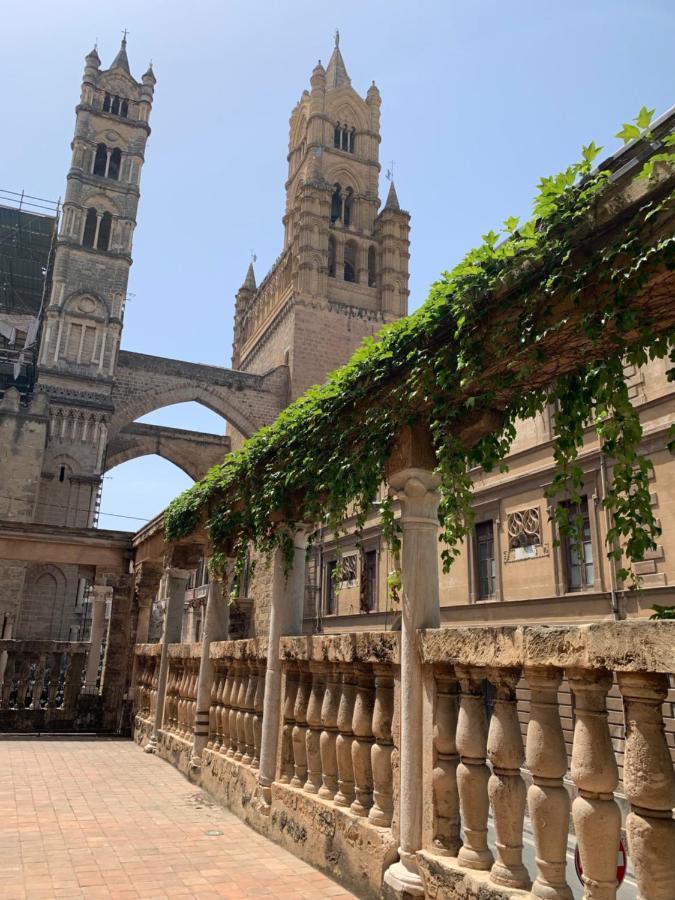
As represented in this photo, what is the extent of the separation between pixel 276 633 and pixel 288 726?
676 mm

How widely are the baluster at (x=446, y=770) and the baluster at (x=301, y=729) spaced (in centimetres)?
152

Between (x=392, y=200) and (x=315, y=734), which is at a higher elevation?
(x=392, y=200)

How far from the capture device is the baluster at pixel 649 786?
187 centimetres

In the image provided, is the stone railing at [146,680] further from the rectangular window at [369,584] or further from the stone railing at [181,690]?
the rectangular window at [369,584]

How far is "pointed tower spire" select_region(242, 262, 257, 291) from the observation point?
53.6m

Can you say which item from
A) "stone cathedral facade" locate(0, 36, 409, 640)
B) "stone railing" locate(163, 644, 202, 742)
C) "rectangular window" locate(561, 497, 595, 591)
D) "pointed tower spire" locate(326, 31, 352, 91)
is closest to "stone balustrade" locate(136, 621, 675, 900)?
"stone railing" locate(163, 644, 202, 742)

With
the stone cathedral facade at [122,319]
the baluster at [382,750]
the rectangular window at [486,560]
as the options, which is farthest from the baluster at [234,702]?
the stone cathedral facade at [122,319]

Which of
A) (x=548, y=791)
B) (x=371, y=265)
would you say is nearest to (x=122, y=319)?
(x=371, y=265)

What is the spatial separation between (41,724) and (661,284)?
10457 millimetres

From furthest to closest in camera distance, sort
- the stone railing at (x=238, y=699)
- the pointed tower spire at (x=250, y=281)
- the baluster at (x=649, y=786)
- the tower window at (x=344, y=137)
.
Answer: the pointed tower spire at (x=250, y=281)
the tower window at (x=344, y=137)
the stone railing at (x=238, y=699)
the baluster at (x=649, y=786)

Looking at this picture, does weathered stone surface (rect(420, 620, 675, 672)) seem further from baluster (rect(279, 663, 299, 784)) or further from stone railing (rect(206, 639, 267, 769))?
stone railing (rect(206, 639, 267, 769))

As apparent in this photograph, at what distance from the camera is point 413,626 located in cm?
341

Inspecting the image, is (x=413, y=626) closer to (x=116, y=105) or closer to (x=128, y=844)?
(x=128, y=844)

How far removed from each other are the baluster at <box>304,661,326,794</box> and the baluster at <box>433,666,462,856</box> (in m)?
1.25
